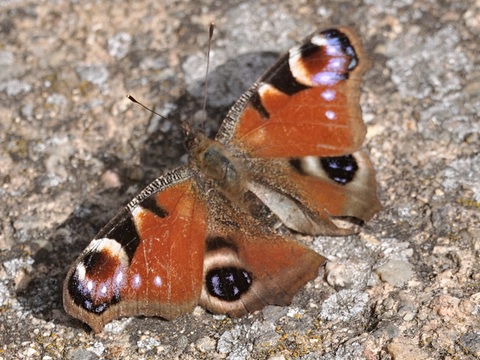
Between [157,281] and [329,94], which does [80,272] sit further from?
[329,94]

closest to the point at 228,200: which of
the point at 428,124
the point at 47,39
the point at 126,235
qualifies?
the point at 126,235

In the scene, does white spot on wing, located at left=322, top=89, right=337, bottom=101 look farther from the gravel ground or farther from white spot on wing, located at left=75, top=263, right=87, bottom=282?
white spot on wing, located at left=75, top=263, right=87, bottom=282

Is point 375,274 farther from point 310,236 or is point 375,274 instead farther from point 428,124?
point 428,124

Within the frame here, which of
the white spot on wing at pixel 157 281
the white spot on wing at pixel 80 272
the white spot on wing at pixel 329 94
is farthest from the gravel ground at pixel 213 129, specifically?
the white spot on wing at pixel 329 94

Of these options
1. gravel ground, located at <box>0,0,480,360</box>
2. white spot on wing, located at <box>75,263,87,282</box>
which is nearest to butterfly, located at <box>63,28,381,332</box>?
white spot on wing, located at <box>75,263,87,282</box>

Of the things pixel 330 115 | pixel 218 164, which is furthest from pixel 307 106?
pixel 218 164

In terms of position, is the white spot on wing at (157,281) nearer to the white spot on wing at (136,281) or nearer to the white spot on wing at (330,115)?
the white spot on wing at (136,281)
